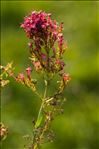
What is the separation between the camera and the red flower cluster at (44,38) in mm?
3438

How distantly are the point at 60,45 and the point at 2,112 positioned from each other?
8141 mm

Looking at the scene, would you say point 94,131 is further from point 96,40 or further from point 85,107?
point 96,40

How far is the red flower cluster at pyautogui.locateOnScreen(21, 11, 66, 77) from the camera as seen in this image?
3438mm

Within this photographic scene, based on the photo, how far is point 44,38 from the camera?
11.4 feet

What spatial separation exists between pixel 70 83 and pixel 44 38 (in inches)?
391

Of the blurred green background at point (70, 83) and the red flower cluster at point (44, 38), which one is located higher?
the blurred green background at point (70, 83)

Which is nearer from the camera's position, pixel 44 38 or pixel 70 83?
pixel 44 38

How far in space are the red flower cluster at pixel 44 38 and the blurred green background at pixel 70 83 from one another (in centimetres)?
617

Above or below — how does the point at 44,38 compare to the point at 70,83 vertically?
below

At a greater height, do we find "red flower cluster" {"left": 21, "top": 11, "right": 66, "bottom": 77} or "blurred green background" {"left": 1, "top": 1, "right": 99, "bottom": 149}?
"blurred green background" {"left": 1, "top": 1, "right": 99, "bottom": 149}

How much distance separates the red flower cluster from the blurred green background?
20.2 feet

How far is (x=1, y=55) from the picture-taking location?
15188 mm

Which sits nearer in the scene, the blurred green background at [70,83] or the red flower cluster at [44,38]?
the red flower cluster at [44,38]

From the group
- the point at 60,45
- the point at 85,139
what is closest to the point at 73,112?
the point at 85,139
